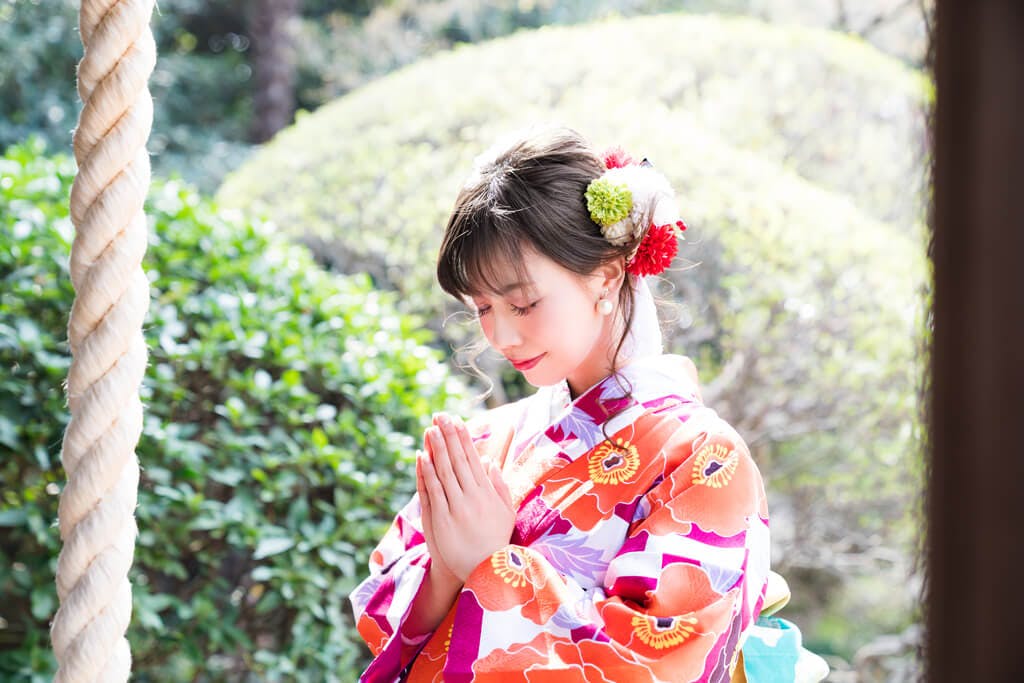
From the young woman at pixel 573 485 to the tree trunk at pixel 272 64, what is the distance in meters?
7.66

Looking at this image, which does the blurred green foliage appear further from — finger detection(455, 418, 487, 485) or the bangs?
finger detection(455, 418, 487, 485)

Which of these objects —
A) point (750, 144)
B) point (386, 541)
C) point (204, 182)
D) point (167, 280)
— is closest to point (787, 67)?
point (750, 144)

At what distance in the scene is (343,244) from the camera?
4.74m

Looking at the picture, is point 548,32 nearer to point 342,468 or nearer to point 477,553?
point 342,468

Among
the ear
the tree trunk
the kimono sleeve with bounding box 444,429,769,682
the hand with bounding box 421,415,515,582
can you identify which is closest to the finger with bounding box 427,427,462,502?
the hand with bounding box 421,415,515,582

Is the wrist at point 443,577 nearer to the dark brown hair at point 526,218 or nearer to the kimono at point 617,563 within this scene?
the kimono at point 617,563

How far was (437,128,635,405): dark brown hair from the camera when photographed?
1662mm

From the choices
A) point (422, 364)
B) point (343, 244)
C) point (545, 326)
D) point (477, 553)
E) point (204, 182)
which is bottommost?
point (204, 182)

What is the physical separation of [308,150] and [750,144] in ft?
6.94

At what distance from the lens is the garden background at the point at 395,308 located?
2762mm

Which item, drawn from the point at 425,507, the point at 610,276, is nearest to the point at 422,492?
the point at 425,507

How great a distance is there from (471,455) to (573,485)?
0.58 ft

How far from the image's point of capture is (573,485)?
65.2 inches

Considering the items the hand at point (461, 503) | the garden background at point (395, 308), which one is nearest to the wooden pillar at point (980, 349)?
the garden background at point (395, 308)
